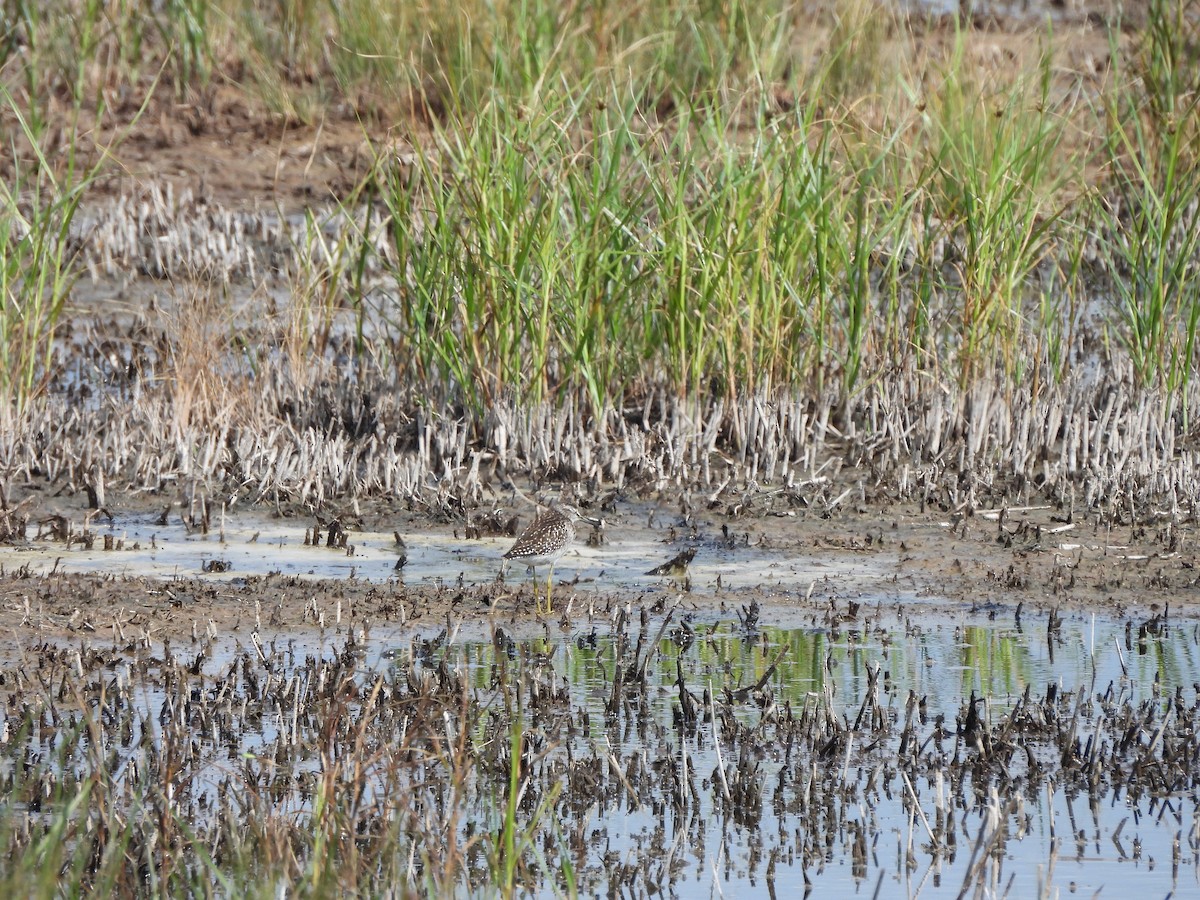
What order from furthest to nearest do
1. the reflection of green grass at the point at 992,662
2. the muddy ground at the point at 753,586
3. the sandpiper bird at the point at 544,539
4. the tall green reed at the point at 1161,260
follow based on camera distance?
1. the tall green reed at the point at 1161,260
2. the sandpiper bird at the point at 544,539
3. the muddy ground at the point at 753,586
4. the reflection of green grass at the point at 992,662

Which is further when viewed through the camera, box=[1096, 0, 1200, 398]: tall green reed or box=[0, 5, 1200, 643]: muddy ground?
box=[1096, 0, 1200, 398]: tall green reed

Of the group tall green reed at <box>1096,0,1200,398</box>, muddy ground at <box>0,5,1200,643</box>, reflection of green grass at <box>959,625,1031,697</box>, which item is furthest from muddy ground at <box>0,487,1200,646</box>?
tall green reed at <box>1096,0,1200,398</box>

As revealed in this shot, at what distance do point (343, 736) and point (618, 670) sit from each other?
79cm

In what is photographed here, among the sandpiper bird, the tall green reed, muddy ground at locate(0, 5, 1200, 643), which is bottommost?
muddy ground at locate(0, 5, 1200, 643)

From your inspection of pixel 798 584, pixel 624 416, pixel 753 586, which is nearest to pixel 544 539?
pixel 753 586

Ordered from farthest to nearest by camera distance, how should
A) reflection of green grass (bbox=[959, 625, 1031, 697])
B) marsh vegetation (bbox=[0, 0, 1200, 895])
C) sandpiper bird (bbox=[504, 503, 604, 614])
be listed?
1. sandpiper bird (bbox=[504, 503, 604, 614])
2. reflection of green grass (bbox=[959, 625, 1031, 697])
3. marsh vegetation (bbox=[0, 0, 1200, 895])

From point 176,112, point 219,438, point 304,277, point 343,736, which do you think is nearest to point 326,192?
point 176,112

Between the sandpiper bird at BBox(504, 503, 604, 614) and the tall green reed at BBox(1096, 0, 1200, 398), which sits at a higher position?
the tall green reed at BBox(1096, 0, 1200, 398)

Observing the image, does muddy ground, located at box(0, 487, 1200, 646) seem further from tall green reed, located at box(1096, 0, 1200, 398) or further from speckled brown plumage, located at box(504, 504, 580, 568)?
tall green reed, located at box(1096, 0, 1200, 398)

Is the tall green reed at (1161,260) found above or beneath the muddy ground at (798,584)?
above

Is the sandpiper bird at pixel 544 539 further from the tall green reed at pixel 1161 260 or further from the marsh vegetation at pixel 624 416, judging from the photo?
the tall green reed at pixel 1161 260

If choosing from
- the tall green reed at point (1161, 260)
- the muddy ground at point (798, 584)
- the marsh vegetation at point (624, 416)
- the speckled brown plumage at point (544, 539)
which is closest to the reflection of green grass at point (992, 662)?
the marsh vegetation at point (624, 416)

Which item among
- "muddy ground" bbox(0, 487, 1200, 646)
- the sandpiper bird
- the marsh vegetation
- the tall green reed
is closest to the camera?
the marsh vegetation

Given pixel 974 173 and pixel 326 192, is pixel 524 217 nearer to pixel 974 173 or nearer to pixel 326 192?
pixel 974 173
